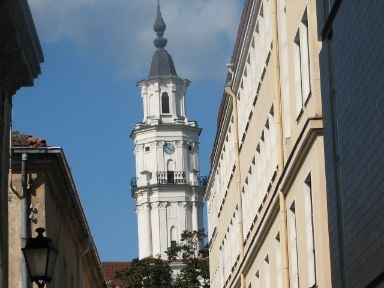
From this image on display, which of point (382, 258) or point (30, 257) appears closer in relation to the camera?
point (382, 258)

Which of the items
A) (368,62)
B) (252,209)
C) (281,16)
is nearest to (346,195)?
(368,62)

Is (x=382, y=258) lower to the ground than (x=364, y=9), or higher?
lower

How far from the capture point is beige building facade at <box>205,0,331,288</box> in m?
24.8

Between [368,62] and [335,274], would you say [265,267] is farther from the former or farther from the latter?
[368,62]

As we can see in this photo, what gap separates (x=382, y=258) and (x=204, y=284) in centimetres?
7864

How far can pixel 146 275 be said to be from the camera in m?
94.2

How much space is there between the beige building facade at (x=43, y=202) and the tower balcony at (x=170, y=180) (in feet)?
345

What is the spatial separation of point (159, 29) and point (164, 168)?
59.7ft

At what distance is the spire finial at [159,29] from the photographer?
6014 inches

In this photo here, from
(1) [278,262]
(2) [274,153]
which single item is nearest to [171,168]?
(1) [278,262]

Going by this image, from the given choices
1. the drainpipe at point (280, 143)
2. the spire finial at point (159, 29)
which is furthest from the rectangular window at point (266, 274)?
the spire finial at point (159, 29)

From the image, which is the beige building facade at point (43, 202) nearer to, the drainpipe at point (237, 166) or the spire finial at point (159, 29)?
the drainpipe at point (237, 166)

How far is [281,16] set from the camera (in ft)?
97.0

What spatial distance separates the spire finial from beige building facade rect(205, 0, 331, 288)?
105 m
